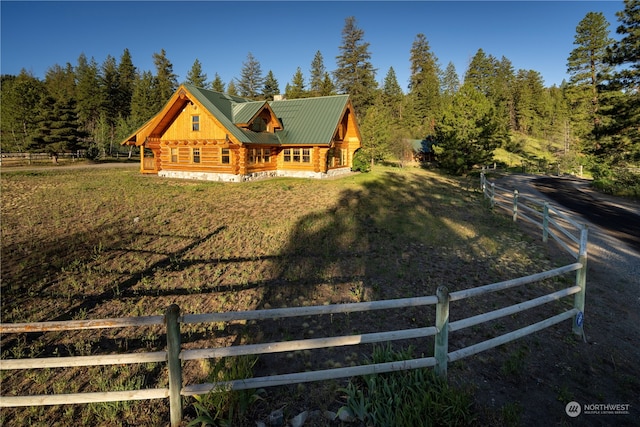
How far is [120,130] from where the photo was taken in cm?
5297

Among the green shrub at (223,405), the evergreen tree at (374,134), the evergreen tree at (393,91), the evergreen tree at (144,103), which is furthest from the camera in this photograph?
the evergreen tree at (393,91)

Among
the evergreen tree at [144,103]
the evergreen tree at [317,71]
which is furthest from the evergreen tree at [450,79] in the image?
the evergreen tree at [144,103]

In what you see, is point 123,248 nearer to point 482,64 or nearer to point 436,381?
point 436,381

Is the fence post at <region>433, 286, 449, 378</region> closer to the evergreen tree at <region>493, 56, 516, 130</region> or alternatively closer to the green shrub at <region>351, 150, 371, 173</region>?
the green shrub at <region>351, 150, 371, 173</region>

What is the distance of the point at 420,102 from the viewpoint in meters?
75.8

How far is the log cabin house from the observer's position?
83.6 ft

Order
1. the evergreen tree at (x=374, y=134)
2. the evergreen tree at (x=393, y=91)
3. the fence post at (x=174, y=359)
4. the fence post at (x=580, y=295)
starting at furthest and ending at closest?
1. the evergreen tree at (x=393, y=91)
2. the evergreen tree at (x=374, y=134)
3. the fence post at (x=580, y=295)
4. the fence post at (x=174, y=359)

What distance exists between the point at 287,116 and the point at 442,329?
29909 millimetres

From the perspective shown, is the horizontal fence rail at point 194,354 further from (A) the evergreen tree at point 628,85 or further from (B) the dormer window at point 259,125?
(A) the evergreen tree at point 628,85

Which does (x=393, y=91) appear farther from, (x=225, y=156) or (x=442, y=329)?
(x=442, y=329)

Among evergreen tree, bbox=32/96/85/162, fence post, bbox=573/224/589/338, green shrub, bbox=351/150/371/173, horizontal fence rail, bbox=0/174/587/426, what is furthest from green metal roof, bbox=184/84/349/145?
evergreen tree, bbox=32/96/85/162
